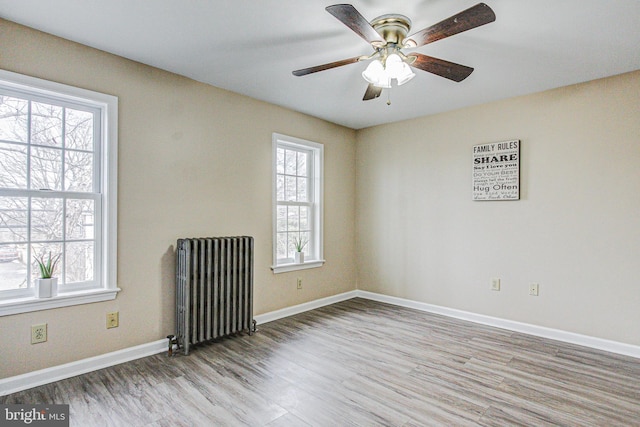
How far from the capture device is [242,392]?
229 centimetres

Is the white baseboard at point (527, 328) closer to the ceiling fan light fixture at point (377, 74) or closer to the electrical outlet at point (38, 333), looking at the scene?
the ceiling fan light fixture at point (377, 74)

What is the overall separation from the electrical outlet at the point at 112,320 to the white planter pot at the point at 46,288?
1.38 feet

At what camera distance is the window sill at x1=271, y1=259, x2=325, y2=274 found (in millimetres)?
3886

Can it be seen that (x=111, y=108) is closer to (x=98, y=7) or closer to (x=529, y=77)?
(x=98, y=7)

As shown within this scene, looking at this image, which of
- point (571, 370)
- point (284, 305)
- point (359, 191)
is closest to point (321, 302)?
point (284, 305)

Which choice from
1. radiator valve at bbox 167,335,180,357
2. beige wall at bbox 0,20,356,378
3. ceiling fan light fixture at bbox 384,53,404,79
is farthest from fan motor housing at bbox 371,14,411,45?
radiator valve at bbox 167,335,180,357

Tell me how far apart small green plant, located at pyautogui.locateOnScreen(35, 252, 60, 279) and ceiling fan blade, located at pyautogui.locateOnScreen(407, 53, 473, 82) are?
2.86 metres

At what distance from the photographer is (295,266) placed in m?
4.10

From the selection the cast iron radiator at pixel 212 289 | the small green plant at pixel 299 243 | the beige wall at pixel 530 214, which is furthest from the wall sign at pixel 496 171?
the cast iron radiator at pixel 212 289

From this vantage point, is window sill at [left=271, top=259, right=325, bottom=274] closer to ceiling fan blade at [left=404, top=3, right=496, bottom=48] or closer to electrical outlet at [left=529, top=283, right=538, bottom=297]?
electrical outlet at [left=529, top=283, right=538, bottom=297]

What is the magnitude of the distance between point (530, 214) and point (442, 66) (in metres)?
2.06

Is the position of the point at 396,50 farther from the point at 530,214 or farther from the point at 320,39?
the point at 530,214

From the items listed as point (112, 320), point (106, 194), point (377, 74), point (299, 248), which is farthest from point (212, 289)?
point (377, 74)

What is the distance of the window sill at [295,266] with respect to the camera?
3.89 metres
